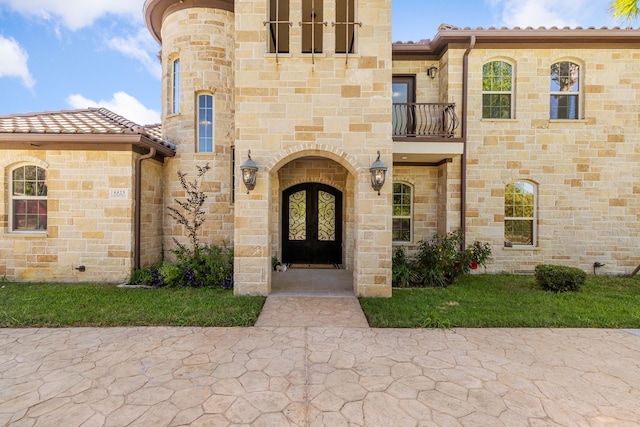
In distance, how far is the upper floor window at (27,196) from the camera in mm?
7012

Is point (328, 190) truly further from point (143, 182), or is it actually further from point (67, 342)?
point (67, 342)

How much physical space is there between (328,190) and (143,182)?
5.03 metres

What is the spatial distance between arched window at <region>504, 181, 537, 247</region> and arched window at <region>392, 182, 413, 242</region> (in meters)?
2.59

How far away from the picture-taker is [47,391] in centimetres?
296

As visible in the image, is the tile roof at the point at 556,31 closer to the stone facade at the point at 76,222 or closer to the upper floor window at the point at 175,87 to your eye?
the upper floor window at the point at 175,87

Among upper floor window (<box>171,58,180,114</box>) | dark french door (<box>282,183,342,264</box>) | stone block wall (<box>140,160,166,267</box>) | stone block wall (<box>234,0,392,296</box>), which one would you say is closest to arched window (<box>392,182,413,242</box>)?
dark french door (<box>282,183,342,264</box>)

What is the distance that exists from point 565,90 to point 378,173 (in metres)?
6.79

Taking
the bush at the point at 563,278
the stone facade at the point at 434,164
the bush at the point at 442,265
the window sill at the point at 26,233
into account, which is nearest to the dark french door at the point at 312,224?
the stone facade at the point at 434,164

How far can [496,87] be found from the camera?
8.16m

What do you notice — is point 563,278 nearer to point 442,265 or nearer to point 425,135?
point 442,265

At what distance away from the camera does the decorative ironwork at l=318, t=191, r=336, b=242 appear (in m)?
9.17

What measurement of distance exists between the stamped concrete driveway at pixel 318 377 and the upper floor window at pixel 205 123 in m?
5.49

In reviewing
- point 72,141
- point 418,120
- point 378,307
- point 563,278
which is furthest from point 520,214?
point 72,141

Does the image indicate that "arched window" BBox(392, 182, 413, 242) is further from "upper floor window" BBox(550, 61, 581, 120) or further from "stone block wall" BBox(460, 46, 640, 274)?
"upper floor window" BBox(550, 61, 581, 120)
